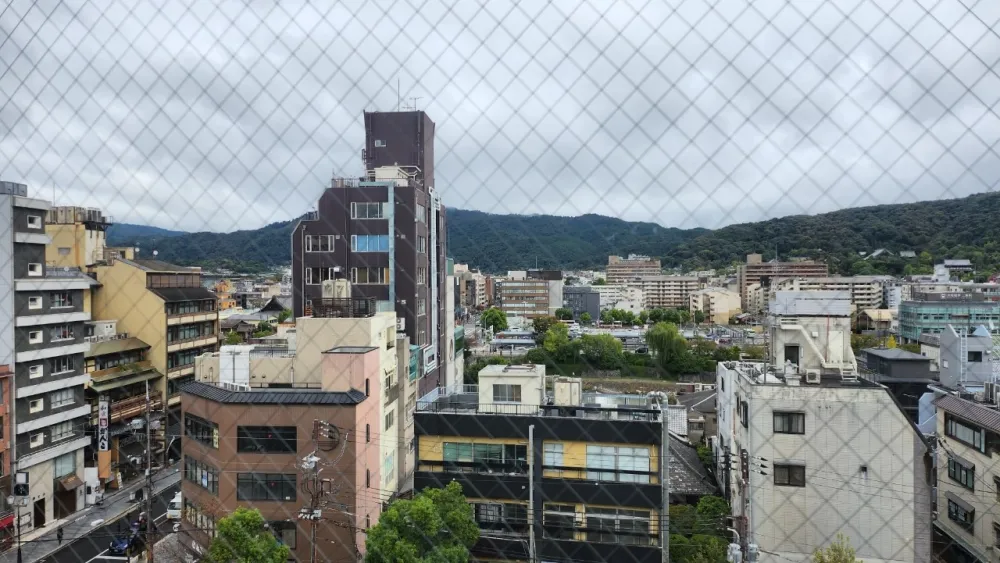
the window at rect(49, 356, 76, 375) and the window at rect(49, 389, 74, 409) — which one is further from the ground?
the window at rect(49, 356, 76, 375)

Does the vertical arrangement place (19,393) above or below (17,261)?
below

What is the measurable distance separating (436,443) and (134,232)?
9.74 feet

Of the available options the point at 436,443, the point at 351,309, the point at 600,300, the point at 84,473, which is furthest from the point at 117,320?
the point at 600,300

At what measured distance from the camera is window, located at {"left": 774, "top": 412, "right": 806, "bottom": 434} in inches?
148

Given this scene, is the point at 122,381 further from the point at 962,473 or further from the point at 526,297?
the point at 526,297

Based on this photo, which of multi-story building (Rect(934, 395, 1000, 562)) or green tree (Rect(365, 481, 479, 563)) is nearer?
green tree (Rect(365, 481, 479, 563))

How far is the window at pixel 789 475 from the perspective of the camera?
357 centimetres

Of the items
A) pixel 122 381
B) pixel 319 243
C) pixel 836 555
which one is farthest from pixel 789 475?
pixel 122 381

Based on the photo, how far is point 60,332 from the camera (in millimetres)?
6324

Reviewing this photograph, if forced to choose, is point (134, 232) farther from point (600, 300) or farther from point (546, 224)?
point (600, 300)

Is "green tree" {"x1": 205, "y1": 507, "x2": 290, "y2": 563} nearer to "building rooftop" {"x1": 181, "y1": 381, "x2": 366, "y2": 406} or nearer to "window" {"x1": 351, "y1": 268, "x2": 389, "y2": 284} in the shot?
"building rooftop" {"x1": 181, "y1": 381, "x2": 366, "y2": 406}

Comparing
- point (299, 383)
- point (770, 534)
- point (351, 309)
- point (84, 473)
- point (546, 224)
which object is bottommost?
point (84, 473)

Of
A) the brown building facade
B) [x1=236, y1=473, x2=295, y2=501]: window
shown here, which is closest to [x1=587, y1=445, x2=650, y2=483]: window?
the brown building facade

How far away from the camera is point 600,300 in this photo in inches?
974
